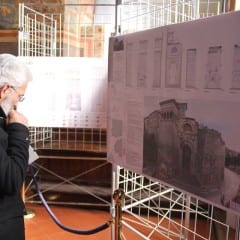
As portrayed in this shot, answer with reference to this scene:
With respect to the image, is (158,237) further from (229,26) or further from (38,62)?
(229,26)

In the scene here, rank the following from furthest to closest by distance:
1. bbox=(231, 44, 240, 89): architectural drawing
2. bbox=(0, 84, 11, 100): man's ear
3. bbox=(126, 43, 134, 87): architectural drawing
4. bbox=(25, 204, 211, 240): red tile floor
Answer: bbox=(25, 204, 211, 240): red tile floor < bbox=(126, 43, 134, 87): architectural drawing < bbox=(0, 84, 11, 100): man's ear < bbox=(231, 44, 240, 89): architectural drawing

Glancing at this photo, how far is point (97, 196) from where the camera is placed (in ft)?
11.3

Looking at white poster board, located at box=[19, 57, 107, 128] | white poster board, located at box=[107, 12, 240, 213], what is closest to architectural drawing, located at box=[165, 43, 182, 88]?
white poster board, located at box=[107, 12, 240, 213]

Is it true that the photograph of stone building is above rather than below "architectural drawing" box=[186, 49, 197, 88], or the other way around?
below

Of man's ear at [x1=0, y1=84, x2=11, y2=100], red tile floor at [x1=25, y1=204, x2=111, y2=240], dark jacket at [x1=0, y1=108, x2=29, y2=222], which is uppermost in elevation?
man's ear at [x1=0, y1=84, x2=11, y2=100]

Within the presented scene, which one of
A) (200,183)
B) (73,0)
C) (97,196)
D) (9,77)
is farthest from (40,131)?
(200,183)

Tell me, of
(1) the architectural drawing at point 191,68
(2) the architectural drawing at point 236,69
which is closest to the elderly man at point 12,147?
(1) the architectural drawing at point 191,68

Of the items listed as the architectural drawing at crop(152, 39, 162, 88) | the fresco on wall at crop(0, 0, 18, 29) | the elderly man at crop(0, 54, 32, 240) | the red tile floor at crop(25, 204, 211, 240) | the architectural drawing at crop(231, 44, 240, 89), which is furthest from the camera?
the fresco on wall at crop(0, 0, 18, 29)

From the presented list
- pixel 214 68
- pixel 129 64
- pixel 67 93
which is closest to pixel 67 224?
pixel 67 93

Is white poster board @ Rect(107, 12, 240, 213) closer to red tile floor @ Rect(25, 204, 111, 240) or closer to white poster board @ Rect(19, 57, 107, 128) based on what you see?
white poster board @ Rect(19, 57, 107, 128)

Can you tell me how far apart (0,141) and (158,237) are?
2001 mm

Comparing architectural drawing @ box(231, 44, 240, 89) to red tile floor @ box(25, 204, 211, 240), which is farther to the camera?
red tile floor @ box(25, 204, 211, 240)

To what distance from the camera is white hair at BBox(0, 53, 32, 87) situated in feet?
4.18

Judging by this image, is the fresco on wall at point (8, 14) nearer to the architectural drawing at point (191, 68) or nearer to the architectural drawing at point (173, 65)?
the architectural drawing at point (173, 65)
